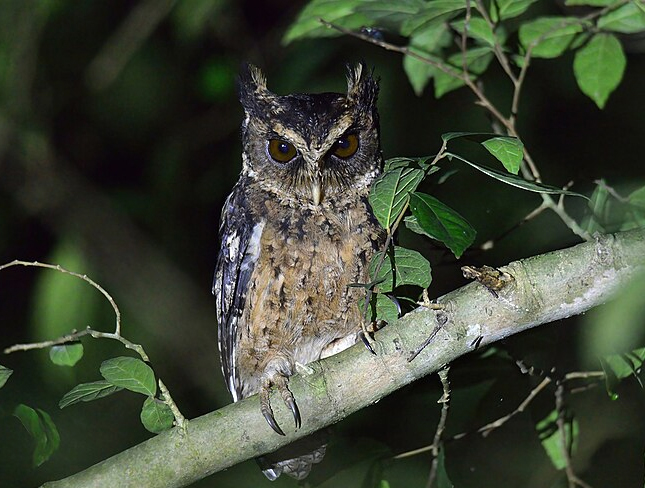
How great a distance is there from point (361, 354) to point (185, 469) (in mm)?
523

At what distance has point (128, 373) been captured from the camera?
181cm

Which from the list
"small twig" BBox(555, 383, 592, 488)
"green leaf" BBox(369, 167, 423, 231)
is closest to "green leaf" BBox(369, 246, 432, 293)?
"green leaf" BBox(369, 167, 423, 231)

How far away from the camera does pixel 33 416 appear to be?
5.88ft

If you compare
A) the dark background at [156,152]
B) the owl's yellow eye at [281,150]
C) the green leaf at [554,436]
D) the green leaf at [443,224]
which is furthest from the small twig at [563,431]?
the dark background at [156,152]

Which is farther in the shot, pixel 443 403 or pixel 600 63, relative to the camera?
pixel 600 63

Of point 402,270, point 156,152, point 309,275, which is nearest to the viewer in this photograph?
point 402,270

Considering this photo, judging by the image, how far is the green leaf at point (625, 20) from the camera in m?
2.25

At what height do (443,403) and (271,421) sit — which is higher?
(271,421)

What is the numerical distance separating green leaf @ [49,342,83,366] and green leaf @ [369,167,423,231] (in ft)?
2.99

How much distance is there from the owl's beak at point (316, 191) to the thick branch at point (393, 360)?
828mm

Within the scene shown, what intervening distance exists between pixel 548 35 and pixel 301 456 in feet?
5.67

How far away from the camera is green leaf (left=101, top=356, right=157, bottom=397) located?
1.79 meters

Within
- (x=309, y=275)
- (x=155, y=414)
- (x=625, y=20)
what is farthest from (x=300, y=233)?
(x=625, y=20)

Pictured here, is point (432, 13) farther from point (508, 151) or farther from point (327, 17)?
point (508, 151)
